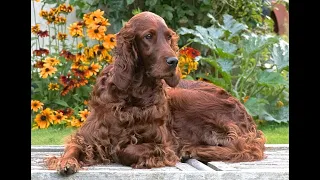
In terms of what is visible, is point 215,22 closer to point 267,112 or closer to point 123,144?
point 267,112

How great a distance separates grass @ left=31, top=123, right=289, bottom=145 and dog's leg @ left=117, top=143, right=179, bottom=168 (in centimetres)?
188

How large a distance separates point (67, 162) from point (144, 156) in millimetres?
525

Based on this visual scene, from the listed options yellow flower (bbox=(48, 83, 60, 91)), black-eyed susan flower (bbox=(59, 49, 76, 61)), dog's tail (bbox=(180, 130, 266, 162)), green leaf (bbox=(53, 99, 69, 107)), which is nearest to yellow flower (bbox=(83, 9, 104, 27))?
black-eyed susan flower (bbox=(59, 49, 76, 61))

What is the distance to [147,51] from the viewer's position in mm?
4262

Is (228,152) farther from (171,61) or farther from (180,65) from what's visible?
(180,65)

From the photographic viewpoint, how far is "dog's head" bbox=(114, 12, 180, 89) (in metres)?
4.16

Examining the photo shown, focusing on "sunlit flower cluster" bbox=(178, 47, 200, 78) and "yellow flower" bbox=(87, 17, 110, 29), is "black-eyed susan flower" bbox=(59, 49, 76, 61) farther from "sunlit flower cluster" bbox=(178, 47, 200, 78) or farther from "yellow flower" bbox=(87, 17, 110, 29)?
"sunlit flower cluster" bbox=(178, 47, 200, 78)

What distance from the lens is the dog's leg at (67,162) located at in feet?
13.3

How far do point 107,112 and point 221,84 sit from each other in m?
3.02

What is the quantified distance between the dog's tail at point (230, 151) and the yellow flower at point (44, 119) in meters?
2.37

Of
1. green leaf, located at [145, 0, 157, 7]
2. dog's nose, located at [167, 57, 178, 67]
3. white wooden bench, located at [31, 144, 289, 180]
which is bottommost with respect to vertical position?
white wooden bench, located at [31, 144, 289, 180]

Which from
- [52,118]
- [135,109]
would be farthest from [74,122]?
[135,109]

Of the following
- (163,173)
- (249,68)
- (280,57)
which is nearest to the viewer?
(163,173)

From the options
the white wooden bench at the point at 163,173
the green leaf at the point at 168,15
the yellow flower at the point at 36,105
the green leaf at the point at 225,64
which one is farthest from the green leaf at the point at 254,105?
the white wooden bench at the point at 163,173
